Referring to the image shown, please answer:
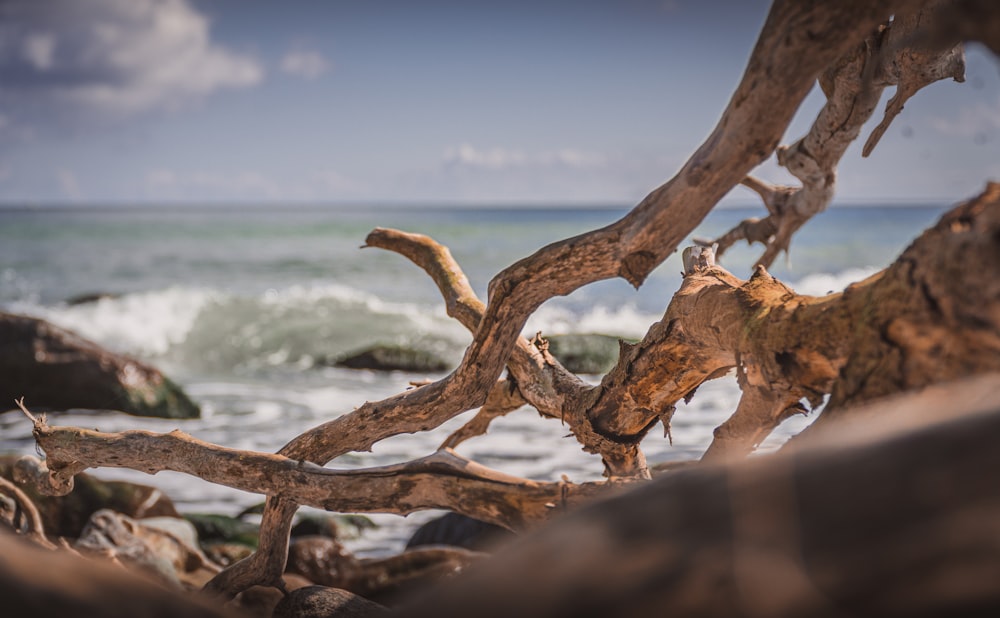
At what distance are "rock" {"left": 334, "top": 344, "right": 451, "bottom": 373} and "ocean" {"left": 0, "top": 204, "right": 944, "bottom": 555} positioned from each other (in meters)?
0.28

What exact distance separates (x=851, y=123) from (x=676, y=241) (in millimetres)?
2743

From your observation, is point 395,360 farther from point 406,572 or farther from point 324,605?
point 324,605

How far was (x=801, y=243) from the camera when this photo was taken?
3272 centimetres

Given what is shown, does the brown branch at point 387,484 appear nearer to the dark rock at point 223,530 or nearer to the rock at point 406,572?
the rock at point 406,572

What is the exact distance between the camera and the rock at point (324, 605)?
3.54 meters

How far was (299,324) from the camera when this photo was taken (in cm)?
1548

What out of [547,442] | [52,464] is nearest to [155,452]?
[52,464]

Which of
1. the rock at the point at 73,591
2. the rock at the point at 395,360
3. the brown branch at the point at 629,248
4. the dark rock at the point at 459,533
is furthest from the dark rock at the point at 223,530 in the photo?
the rock at the point at 395,360

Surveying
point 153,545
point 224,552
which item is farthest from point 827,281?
point 153,545

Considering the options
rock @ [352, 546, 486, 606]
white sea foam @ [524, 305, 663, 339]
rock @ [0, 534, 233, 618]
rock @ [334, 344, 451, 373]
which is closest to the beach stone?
rock @ [352, 546, 486, 606]

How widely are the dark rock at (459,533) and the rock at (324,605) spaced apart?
2016mm

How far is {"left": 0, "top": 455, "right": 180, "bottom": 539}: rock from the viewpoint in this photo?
578cm

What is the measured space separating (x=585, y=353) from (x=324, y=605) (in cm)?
749

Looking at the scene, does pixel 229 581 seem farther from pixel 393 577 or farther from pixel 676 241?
pixel 676 241
